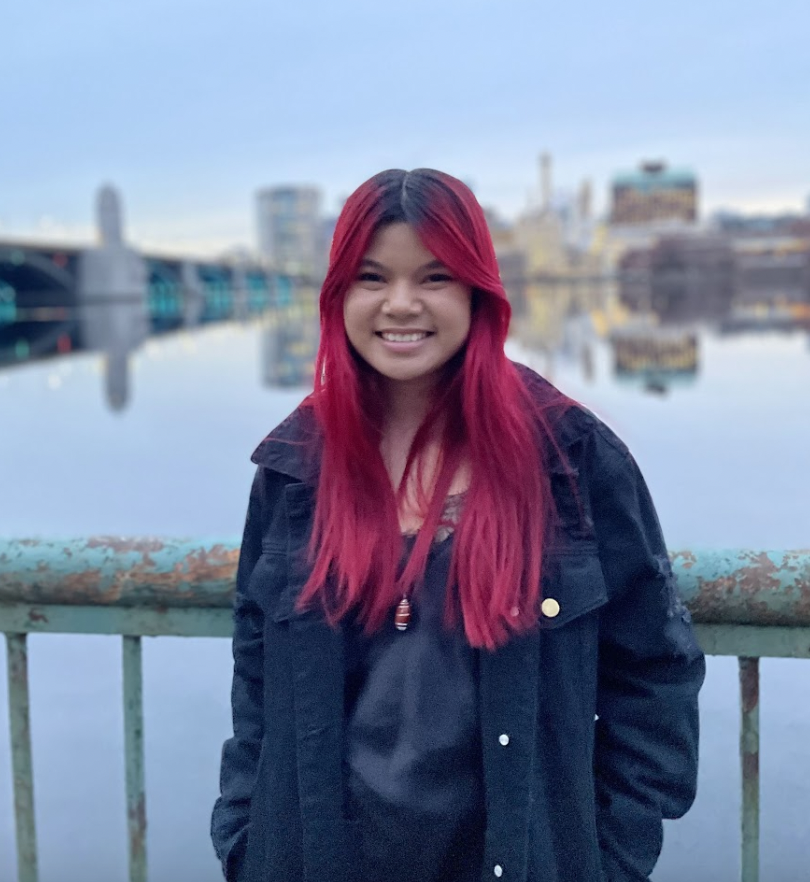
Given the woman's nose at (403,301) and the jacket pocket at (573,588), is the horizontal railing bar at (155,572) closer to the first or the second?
the jacket pocket at (573,588)

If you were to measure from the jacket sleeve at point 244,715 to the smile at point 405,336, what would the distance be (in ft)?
0.91

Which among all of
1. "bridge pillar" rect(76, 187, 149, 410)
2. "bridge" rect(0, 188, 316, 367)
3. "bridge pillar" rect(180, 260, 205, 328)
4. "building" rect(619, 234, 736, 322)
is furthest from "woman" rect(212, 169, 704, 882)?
"building" rect(619, 234, 736, 322)

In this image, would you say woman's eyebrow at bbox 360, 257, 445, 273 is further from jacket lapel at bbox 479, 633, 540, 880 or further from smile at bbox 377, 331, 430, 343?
jacket lapel at bbox 479, 633, 540, 880

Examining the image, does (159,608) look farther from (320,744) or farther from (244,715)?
(320,744)

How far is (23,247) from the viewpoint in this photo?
37.9 metres

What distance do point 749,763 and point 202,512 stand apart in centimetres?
1231

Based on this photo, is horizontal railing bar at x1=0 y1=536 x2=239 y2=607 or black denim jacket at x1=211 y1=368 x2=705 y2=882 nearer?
black denim jacket at x1=211 y1=368 x2=705 y2=882

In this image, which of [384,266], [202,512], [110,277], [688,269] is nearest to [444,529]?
[384,266]

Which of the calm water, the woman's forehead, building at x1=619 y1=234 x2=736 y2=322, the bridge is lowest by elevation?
the calm water

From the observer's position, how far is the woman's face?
1.39 meters

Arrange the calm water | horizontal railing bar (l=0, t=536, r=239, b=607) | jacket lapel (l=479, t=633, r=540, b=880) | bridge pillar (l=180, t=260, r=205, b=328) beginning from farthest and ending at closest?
bridge pillar (l=180, t=260, r=205, b=328), the calm water, horizontal railing bar (l=0, t=536, r=239, b=607), jacket lapel (l=479, t=633, r=540, b=880)

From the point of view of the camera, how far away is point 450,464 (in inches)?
57.1

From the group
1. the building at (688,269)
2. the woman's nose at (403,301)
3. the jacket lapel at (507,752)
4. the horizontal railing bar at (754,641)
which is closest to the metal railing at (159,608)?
the horizontal railing bar at (754,641)

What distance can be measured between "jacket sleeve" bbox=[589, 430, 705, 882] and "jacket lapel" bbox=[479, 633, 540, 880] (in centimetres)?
17
